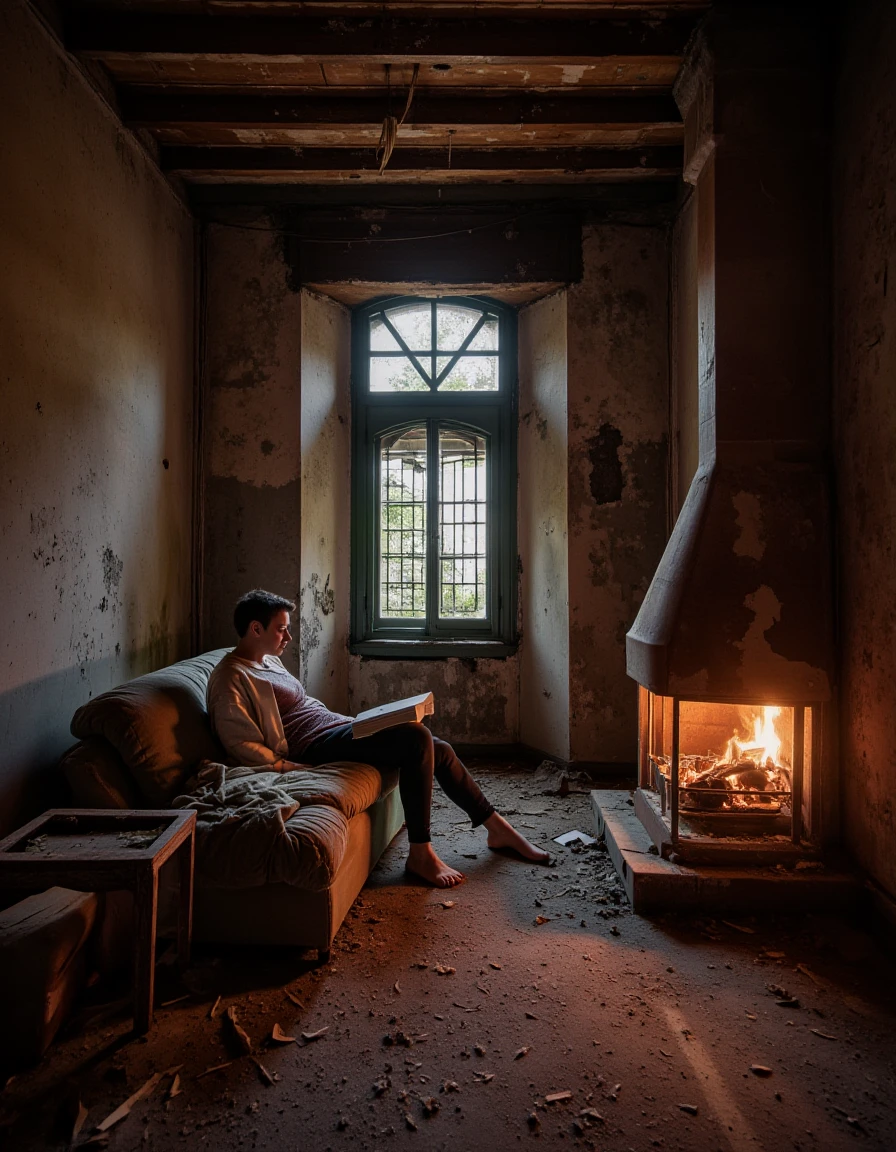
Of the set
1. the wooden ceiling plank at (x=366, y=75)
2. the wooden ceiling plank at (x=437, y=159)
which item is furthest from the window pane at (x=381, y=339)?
the wooden ceiling plank at (x=366, y=75)

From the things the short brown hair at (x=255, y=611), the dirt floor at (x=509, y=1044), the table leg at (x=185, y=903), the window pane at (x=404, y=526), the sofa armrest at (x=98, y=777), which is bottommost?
the dirt floor at (x=509, y=1044)

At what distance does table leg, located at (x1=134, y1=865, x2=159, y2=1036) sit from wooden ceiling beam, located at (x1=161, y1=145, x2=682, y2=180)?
405 cm

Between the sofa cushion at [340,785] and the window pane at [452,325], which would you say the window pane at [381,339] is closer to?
the window pane at [452,325]

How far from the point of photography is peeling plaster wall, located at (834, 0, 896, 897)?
2412 mm

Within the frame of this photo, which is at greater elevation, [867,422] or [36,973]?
[867,422]

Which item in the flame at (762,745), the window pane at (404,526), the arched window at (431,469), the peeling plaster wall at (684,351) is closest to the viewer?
the flame at (762,745)

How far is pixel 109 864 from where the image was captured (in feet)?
5.99

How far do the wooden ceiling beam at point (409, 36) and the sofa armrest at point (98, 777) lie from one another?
123 inches

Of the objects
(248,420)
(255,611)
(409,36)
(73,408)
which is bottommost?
(255,611)

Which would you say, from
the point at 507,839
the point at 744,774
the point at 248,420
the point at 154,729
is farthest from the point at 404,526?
the point at 744,774

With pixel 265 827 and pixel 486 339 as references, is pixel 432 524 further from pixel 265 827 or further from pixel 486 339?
pixel 265 827

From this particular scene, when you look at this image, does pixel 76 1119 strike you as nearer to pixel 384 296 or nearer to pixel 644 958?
pixel 644 958

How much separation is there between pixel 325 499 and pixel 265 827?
2959 mm

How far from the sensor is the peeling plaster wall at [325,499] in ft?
14.9
